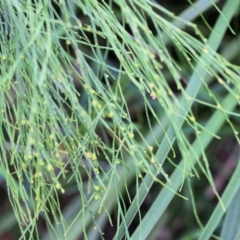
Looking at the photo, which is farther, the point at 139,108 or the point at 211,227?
the point at 139,108

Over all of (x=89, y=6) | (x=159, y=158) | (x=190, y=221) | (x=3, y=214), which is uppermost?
(x=89, y=6)

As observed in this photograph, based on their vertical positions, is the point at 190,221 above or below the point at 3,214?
above

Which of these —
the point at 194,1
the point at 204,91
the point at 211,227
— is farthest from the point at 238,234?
the point at 194,1

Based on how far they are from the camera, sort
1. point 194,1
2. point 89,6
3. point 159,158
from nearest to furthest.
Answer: point 89,6 → point 159,158 → point 194,1

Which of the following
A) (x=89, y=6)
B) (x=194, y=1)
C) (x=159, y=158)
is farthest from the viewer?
(x=194, y=1)

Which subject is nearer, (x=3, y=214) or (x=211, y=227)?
(x=211, y=227)

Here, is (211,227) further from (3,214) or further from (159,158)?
(3,214)

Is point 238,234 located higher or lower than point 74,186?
higher

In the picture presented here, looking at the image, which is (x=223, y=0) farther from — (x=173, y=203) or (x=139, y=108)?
(x=173, y=203)

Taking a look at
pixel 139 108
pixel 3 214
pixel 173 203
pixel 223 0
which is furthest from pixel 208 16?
pixel 3 214
